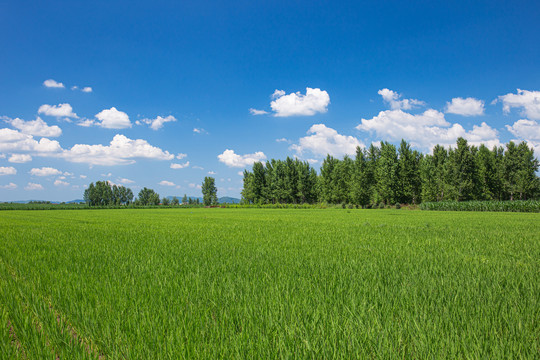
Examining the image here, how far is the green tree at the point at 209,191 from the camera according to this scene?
107250 mm

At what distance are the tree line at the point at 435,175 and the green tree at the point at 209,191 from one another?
53003 mm

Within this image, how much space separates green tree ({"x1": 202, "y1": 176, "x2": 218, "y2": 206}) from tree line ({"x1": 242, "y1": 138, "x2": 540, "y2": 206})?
53003mm

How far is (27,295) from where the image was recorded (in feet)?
10.6

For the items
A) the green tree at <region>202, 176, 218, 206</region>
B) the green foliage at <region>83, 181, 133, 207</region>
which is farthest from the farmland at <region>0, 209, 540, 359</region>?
the green foliage at <region>83, 181, 133, 207</region>

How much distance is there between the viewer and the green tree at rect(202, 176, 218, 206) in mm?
107250

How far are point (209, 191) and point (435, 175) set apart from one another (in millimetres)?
77590

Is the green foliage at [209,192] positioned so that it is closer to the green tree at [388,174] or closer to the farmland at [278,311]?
the green tree at [388,174]

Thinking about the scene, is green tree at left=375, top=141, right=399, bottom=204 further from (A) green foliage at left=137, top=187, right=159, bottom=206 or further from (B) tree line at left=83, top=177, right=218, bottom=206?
(A) green foliage at left=137, top=187, right=159, bottom=206

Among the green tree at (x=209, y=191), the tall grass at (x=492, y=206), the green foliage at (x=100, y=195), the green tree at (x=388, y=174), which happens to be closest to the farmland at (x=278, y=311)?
the tall grass at (x=492, y=206)

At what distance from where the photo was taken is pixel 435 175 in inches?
2215

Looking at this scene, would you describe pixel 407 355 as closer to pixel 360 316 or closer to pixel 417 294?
pixel 360 316

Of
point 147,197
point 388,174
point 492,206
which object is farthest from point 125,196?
point 492,206

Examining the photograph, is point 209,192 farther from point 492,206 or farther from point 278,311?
point 278,311

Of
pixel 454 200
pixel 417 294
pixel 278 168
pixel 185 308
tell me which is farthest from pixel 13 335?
pixel 278 168
